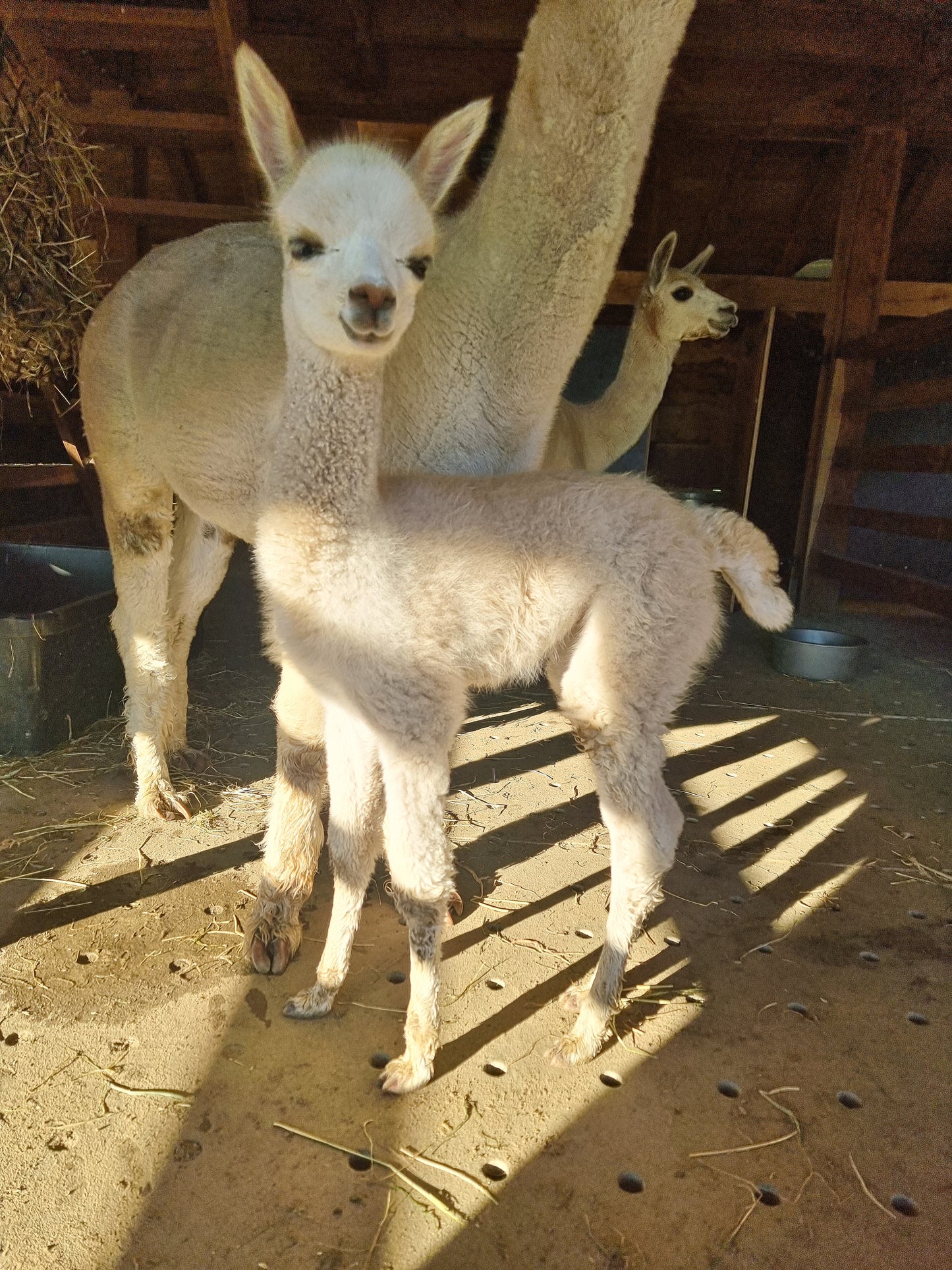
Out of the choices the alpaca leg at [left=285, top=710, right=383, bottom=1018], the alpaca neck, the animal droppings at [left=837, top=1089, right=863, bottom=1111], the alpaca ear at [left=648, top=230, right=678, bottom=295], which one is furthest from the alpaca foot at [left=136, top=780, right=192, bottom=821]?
the alpaca ear at [left=648, top=230, right=678, bottom=295]

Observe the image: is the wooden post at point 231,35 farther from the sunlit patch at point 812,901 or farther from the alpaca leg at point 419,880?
the sunlit patch at point 812,901

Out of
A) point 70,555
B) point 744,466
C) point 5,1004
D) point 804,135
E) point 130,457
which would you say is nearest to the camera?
point 5,1004

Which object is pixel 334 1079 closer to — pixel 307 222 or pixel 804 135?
pixel 307 222

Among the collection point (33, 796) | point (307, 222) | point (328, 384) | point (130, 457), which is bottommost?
point (33, 796)

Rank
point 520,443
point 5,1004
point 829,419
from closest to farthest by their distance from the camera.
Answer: point 5,1004, point 520,443, point 829,419

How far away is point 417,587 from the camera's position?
1777 millimetres

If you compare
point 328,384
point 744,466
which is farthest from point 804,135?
point 328,384

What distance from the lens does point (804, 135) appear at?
5.30 meters

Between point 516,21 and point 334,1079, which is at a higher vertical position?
point 516,21

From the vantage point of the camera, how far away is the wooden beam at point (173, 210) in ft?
17.4

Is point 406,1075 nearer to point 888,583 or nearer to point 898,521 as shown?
point 888,583

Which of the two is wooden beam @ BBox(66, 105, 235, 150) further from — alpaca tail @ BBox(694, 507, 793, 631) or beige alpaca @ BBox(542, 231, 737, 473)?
alpaca tail @ BBox(694, 507, 793, 631)

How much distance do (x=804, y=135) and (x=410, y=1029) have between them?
19.9 feet

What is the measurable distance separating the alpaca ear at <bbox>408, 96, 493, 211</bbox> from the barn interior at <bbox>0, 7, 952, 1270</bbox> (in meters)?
1.63
